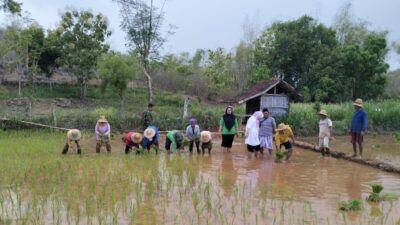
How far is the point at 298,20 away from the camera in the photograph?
32.6 m

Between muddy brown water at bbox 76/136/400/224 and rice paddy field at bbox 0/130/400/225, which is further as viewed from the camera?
muddy brown water at bbox 76/136/400/224

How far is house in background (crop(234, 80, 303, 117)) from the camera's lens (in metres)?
18.9

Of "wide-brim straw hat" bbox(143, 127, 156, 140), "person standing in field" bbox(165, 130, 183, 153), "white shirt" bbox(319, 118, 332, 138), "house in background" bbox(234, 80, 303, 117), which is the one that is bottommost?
"person standing in field" bbox(165, 130, 183, 153)

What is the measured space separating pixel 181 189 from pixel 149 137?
4500 mm

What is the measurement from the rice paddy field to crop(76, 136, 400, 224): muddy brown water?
2 centimetres

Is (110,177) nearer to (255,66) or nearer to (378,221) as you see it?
(378,221)

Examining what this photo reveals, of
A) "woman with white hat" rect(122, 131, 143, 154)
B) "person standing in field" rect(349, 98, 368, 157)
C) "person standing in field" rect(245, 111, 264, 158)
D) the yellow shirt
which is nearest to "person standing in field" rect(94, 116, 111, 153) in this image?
"woman with white hat" rect(122, 131, 143, 154)

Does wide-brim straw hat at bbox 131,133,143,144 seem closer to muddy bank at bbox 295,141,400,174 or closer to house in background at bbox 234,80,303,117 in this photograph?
muddy bank at bbox 295,141,400,174

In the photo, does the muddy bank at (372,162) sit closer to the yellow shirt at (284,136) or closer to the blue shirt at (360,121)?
the blue shirt at (360,121)

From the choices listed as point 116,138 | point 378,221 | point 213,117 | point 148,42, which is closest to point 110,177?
point 378,221

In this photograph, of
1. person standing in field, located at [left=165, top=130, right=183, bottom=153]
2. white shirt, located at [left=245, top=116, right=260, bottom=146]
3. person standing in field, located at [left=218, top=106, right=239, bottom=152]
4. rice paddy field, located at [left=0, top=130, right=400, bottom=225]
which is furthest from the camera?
person standing in field, located at [left=218, top=106, right=239, bottom=152]

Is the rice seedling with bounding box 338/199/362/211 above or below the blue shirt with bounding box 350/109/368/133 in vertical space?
A: below

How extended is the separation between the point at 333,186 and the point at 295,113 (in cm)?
1164

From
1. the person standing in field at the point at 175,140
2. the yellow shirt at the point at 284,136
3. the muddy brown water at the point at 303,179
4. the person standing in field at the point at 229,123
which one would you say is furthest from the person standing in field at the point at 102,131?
the yellow shirt at the point at 284,136
